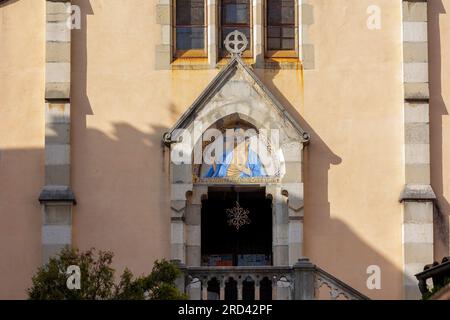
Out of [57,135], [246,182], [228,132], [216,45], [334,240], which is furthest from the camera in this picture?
[216,45]

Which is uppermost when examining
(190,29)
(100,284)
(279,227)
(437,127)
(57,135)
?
(190,29)

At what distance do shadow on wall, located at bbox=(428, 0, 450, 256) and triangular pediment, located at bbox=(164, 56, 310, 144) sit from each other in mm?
2213

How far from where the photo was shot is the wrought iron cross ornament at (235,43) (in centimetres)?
3522

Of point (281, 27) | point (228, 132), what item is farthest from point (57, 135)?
point (281, 27)

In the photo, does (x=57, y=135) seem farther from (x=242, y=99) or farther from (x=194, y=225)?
(x=242, y=99)

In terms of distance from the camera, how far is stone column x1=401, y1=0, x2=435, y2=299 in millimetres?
A: 34625

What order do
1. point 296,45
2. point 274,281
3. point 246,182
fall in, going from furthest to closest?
point 296,45
point 246,182
point 274,281

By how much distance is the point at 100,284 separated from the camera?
95.8 feet

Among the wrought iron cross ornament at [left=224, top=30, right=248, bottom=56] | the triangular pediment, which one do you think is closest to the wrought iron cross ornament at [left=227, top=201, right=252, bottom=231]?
the triangular pediment

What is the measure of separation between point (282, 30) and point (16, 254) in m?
5.96

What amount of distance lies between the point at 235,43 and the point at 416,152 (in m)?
3.57

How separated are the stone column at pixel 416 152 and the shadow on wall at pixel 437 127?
0.15 metres

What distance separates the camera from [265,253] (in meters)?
36.0
